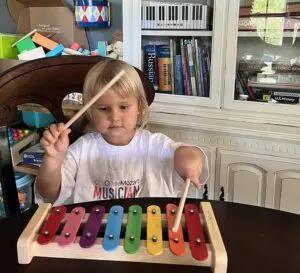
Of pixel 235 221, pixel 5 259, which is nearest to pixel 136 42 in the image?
pixel 235 221

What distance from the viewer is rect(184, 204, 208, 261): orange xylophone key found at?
562 millimetres

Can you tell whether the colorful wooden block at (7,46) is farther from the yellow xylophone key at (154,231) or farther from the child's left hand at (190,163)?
the yellow xylophone key at (154,231)

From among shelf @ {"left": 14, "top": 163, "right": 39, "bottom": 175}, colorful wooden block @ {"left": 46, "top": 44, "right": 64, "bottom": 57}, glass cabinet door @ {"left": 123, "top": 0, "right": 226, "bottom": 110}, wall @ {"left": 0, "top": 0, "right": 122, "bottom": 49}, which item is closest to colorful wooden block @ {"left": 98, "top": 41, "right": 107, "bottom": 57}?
wall @ {"left": 0, "top": 0, "right": 122, "bottom": 49}

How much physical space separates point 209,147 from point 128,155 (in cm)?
53

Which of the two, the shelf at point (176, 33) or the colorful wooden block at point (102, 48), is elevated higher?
the shelf at point (176, 33)

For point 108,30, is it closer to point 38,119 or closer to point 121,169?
point 38,119

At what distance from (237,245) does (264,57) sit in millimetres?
1058

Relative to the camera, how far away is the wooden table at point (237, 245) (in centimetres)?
56

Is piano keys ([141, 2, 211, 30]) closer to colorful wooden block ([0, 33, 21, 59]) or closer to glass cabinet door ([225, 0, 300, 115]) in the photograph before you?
glass cabinet door ([225, 0, 300, 115])

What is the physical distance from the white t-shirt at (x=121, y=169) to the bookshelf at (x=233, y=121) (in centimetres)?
46

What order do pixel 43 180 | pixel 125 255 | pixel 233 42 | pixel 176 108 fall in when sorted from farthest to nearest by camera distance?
pixel 176 108, pixel 233 42, pixel 43 180, pixel 125 255

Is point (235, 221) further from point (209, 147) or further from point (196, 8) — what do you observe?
point (196, 8)

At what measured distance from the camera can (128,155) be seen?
3.47ft

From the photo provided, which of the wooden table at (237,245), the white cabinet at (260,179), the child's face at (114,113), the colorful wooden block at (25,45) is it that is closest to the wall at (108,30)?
the colorful wooden block at (25,45)
